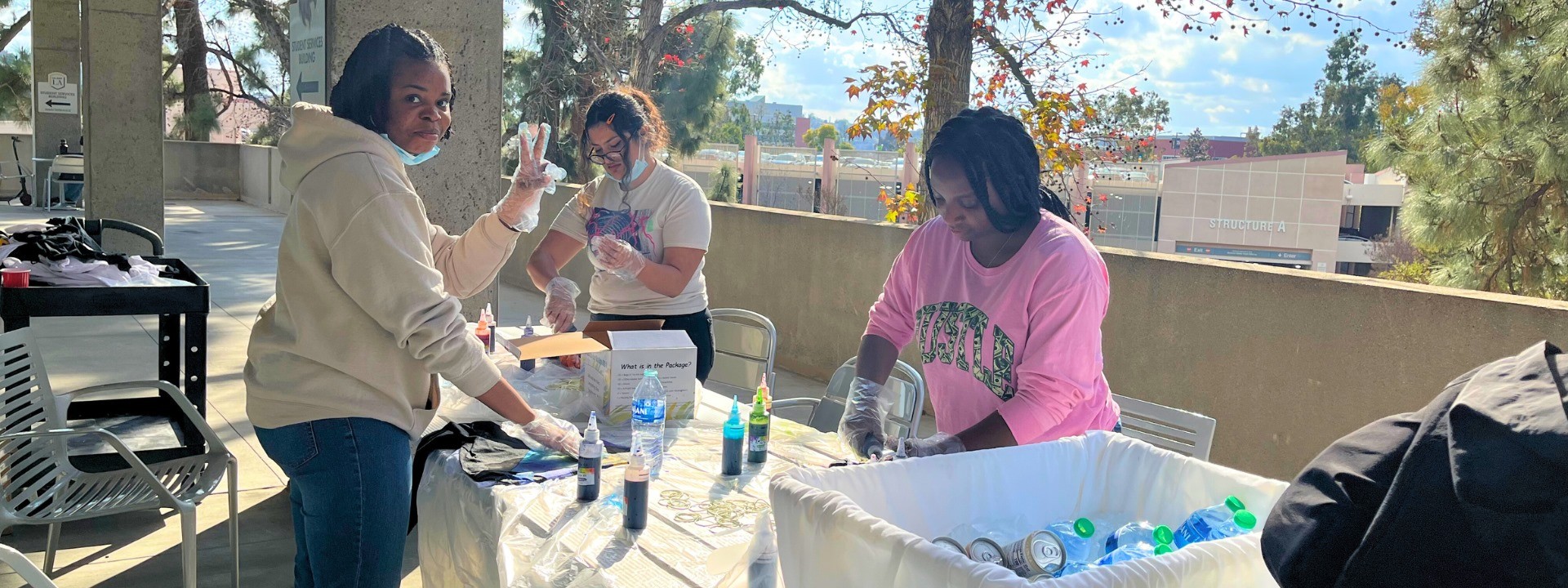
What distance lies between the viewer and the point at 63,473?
3170 millimetres

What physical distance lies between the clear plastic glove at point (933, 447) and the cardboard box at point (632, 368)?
93 cm

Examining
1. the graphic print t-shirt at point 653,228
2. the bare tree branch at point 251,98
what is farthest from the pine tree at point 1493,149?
the bare tree branch at point 251,98

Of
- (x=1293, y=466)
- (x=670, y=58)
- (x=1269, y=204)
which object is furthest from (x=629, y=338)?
(x=1269, y=204)

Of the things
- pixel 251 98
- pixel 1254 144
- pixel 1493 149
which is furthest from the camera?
pixel 1254 144

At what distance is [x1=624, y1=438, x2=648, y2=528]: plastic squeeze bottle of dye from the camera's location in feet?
7.05

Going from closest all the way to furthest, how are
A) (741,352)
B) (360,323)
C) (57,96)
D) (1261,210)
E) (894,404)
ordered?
(360,323), (894,404), (741,352), (57,96), (1261,210)

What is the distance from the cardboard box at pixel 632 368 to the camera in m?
2.90

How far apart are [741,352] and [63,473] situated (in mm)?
2249

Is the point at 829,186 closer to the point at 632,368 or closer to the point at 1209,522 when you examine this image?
the point at 632,368

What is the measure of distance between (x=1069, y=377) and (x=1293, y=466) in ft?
8.76

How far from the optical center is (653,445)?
259 cm

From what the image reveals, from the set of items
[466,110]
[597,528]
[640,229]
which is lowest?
[597,528]

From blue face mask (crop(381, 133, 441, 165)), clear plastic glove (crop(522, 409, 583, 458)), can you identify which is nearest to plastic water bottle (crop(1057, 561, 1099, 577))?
clear plastic glove (crop(522, 409, 583, 458))

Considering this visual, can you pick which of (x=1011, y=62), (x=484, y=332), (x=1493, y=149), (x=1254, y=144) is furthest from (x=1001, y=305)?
(x=1254, y=144)
